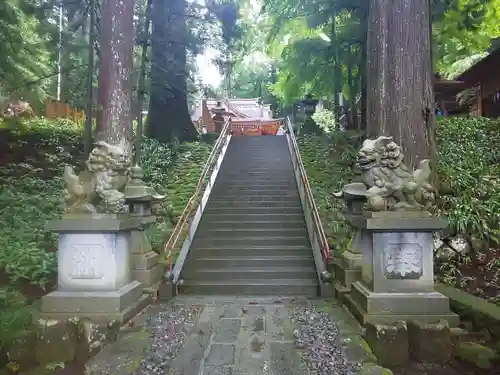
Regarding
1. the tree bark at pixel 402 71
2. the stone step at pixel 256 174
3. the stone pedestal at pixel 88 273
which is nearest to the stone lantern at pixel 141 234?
the stone pedestal at pixel 88 273

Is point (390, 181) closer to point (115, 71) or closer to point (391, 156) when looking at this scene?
point (391, 156)

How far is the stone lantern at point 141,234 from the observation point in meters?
6.19

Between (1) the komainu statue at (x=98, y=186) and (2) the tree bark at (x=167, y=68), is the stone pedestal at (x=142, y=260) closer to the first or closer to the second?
(1) the komainu statue at (x=98, y=186)

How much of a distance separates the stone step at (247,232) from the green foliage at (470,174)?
2.85 m

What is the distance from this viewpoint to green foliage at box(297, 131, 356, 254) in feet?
27.5

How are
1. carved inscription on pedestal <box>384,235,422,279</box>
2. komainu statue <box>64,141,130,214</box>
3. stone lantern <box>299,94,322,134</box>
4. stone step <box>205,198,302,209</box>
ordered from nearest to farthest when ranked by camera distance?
A: 1. carved inscription on pedestal <box>384,235,422,279</box>
2. komainu statue <box>64,141,130,214</box>
3. stone step <box>205,198,302,209</box>
4. stone lantern <box>299,94,322,134</box>

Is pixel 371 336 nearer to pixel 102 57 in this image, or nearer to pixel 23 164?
pixel 102 57

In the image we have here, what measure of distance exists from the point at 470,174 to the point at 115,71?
26.2ft

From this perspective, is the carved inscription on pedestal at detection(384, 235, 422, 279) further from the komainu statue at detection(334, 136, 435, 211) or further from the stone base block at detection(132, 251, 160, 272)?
the stone base block at detection(132, 251, 160, 272)

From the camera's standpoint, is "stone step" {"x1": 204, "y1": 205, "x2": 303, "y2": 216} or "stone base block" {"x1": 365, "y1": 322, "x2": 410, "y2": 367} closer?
"stone base block" {"x1": 365, "y1": 322, "x2": 410, "y2": 367}

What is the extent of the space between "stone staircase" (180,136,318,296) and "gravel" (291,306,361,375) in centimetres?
155

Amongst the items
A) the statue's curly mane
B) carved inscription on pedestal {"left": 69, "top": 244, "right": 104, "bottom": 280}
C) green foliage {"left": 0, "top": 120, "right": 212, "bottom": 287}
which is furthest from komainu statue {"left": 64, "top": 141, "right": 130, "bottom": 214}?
the statue's curly mane

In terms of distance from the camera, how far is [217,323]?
5113 mm

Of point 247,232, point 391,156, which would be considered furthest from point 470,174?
point 391,156
